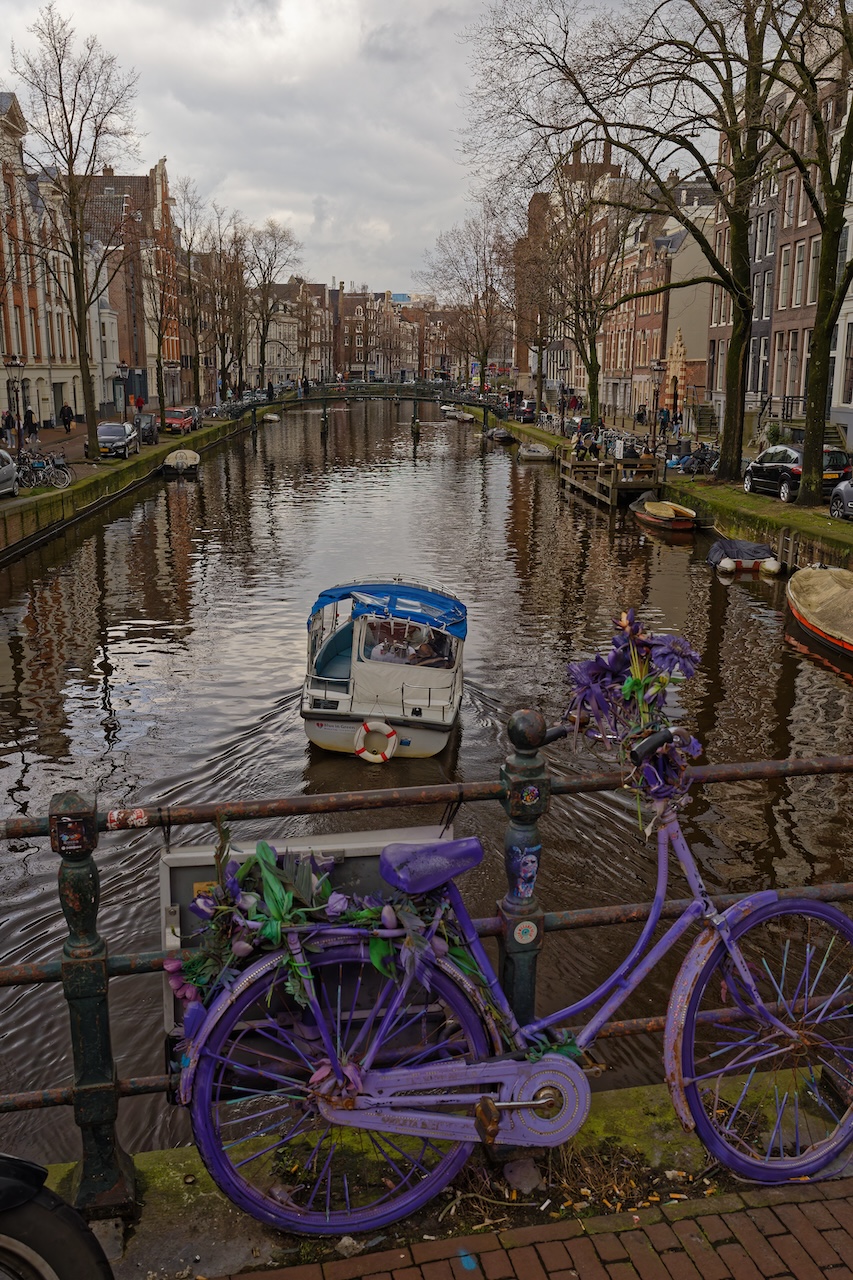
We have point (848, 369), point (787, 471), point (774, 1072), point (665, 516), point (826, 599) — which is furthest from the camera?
point (848, 369)

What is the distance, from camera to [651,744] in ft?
11.1

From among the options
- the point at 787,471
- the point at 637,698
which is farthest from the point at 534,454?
the point at 637,698

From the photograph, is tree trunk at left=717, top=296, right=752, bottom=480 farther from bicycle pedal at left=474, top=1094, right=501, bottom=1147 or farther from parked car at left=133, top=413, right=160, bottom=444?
bicycle pedal at left=474, top=1094, right=501, bottom=1147

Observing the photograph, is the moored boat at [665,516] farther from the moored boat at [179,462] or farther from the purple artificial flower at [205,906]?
the purple artificial flower at [205,906]

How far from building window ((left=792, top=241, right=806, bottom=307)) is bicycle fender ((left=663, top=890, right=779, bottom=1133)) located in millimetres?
43173

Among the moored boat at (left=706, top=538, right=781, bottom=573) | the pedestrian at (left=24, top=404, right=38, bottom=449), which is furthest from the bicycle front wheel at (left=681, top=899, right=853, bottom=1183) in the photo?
the pedestrian at (left=24, top=404, right=38, bottom=449)

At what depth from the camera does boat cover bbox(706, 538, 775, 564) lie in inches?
985

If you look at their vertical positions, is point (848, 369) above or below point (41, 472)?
above

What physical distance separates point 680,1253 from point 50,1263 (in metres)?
1.80

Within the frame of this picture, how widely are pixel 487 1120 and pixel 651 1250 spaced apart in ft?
1.98

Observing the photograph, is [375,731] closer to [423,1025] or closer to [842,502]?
[423,1025]

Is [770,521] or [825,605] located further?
[770,521]

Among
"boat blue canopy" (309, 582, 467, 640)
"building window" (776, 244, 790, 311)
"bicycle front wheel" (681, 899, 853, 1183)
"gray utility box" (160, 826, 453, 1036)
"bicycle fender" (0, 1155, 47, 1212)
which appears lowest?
"boat blue canopy" (309, 582, 467, 640)

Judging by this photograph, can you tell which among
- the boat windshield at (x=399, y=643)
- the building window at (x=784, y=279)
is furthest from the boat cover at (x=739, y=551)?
the building window at (x=784, y=279)
